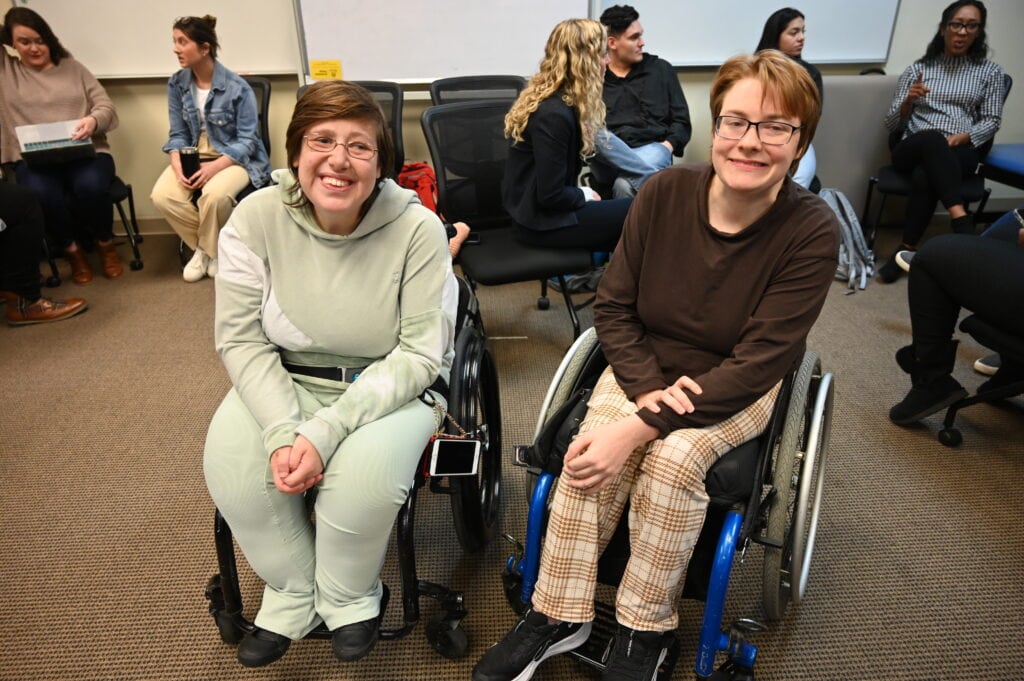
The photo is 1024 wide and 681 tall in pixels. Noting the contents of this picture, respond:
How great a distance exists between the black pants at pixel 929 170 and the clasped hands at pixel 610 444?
2837 mm

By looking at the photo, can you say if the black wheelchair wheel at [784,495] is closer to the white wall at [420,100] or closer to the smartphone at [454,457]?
the smartphone at [454,457]

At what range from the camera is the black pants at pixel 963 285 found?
1.85 meters

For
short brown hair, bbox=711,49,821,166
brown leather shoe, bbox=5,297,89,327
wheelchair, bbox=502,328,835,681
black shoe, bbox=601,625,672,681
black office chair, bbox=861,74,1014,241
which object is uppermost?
short brown hair, bbox=711,49,821,166

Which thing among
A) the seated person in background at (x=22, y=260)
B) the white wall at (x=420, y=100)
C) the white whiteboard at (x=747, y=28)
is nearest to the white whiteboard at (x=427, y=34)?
the white wall at (x=420, y=100)

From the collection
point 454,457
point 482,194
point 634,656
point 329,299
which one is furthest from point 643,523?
point 482,194

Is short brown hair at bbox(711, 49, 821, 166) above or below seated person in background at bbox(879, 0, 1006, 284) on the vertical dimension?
above

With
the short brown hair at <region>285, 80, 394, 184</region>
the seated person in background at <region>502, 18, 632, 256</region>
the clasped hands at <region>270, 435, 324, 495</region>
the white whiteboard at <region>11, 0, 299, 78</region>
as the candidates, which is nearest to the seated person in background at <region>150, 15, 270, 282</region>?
the white whiteboard at <region>11, 0, 299, 78</region>

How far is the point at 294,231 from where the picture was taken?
1.33 m

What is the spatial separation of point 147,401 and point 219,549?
1351 millimetres

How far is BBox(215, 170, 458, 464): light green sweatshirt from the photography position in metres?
1.31

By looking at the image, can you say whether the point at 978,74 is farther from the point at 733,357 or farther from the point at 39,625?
the point at 39,625

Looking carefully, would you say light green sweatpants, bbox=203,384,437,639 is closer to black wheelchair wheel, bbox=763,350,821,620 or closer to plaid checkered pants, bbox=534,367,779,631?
plaid checkered pants, bbox=534,367,779,631

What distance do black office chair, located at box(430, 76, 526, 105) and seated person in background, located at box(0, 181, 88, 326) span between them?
184cm

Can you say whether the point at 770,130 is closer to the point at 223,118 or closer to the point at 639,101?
the point at 639,101
